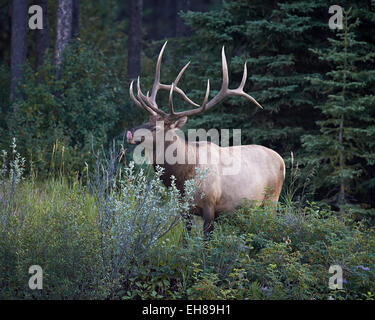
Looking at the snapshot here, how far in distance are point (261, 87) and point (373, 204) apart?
311cm

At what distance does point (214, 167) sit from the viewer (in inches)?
258

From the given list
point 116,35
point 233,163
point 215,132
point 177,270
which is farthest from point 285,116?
point 116,35

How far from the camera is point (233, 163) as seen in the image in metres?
6.80

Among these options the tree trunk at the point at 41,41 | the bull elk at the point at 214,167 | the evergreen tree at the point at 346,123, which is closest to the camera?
the bull elk at the point at 214,167

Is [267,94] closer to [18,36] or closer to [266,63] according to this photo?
[266,63]

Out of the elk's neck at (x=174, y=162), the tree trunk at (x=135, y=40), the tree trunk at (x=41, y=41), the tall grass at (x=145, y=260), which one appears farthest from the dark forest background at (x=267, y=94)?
the tree trunk at (x=135, y=40)

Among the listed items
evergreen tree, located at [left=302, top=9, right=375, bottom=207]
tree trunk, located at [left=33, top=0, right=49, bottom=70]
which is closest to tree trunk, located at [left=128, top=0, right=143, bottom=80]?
tree trunk, located at [left=33, top=0, right=49, bottom=70]

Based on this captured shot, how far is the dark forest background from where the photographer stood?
8586 mm

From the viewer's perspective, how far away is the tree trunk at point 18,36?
40.9 ft

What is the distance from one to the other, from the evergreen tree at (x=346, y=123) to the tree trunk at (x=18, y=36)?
754 centimetres

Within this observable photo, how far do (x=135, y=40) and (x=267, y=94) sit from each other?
24.6 feet

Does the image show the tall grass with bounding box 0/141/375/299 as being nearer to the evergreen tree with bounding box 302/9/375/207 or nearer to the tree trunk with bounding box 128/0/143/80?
the evergreen tree with bounding box 302/9/375/207

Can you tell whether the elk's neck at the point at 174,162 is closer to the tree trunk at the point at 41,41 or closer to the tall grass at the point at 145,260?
the tall grass at the point at 145,260
